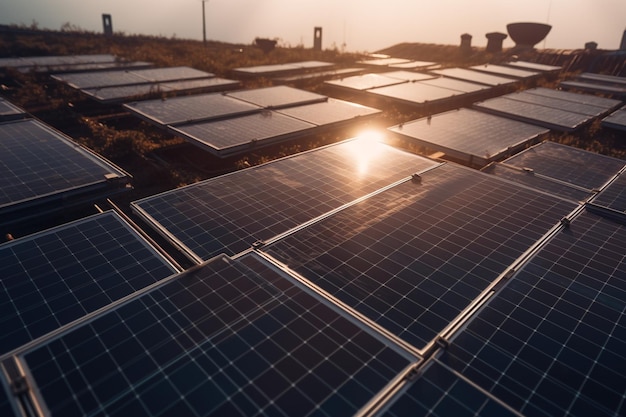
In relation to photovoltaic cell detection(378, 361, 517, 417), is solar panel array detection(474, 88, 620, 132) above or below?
above

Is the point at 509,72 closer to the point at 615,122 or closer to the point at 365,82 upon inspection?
the point at 365,82

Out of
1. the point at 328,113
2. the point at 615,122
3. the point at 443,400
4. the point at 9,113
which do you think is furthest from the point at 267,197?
the point at 615,122

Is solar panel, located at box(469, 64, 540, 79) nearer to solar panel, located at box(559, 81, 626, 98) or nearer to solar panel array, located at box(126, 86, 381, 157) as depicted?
solar panel, located at box(559, 81, 626, 98)

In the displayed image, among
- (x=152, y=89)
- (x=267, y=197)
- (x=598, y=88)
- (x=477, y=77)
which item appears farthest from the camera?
(x=477, y=77)

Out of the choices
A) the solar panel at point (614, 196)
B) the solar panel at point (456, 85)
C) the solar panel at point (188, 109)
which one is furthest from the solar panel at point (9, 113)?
the solar panel at point (456, 85)

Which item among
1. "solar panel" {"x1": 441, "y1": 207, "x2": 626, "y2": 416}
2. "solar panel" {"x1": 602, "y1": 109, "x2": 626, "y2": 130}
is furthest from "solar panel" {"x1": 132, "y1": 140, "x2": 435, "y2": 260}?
"solar panel" {"x1": 602, "y1": 109, "x2": 626, "y2": 130}

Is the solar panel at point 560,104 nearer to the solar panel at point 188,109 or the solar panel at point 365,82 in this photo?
the solar panel at point 365,82
